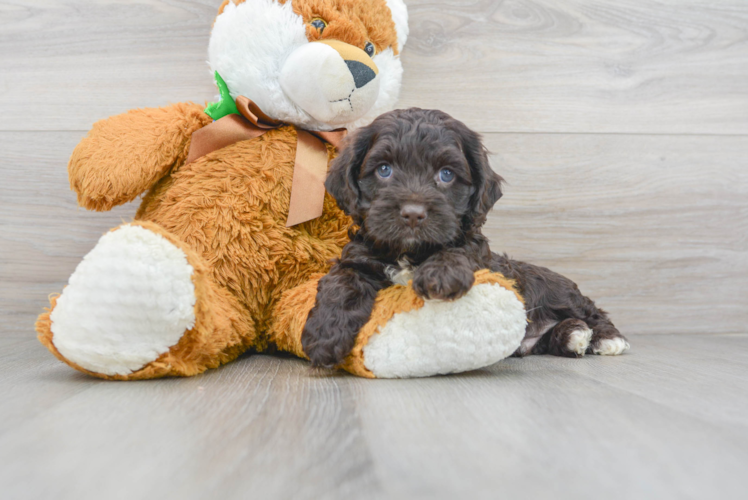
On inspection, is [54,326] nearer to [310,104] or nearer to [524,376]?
[310,104]

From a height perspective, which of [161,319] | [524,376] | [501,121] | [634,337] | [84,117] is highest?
[501,121]

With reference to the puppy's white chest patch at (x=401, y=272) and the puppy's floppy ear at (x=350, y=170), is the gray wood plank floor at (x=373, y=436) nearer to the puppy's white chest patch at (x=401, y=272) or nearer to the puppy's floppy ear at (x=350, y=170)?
the puppy's white chest patch at (x=401, y=272)

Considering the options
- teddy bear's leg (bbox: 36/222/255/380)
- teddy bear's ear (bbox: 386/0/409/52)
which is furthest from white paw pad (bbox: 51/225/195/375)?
teddy bear's ear (bbox: 386/0/409/52)

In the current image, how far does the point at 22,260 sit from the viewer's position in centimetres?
201

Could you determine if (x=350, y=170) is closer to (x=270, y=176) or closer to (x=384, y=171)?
(x=384, y=171)

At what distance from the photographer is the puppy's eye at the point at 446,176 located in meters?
1.33

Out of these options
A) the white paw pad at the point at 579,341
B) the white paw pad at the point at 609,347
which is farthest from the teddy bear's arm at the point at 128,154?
the white paw pad at the point at 609,347

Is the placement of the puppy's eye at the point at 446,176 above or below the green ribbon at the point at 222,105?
below

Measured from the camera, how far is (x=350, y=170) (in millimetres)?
1373

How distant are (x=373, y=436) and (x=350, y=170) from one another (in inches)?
27.9

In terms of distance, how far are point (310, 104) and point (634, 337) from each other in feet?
4.88

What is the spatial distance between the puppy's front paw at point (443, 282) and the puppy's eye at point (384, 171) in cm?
27

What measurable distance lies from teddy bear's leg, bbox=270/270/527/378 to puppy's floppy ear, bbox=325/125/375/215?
280 mm

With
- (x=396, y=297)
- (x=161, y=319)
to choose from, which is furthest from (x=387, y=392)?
(x=161, y=319)
